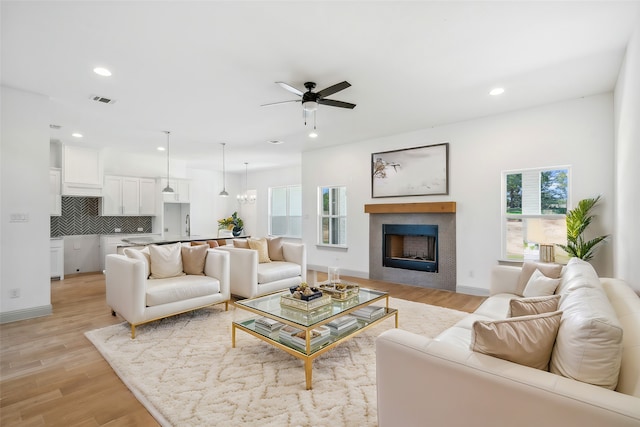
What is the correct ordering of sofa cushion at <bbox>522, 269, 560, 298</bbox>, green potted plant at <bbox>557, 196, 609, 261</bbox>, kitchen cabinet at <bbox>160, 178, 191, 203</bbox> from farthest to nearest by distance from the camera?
kitchen cabinet at <bbox>160, 178, 191, 203</bbox>, green potted plant at <bbox>557, 196, 609, 261</bbox>, sofa cushion at <bbox>522, 269, 560, 298</bbox>

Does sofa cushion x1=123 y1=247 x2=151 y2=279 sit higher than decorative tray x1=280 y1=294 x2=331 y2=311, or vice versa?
sofa cushion x1=123 y1=247 x2=151 y2=279

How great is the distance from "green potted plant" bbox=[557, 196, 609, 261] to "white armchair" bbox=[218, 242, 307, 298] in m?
3.61

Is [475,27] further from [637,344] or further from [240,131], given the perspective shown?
[240,131]

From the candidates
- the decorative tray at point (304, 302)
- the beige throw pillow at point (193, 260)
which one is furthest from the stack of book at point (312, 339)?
the beige throw pillow at point (193, 260)

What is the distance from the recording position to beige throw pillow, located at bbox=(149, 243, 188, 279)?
11.9 feet

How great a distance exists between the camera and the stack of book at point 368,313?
2.85 m

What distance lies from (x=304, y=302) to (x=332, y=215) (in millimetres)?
4187

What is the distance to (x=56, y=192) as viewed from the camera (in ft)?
19.3


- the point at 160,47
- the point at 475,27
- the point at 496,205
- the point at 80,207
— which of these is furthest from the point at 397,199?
the point at 80,207

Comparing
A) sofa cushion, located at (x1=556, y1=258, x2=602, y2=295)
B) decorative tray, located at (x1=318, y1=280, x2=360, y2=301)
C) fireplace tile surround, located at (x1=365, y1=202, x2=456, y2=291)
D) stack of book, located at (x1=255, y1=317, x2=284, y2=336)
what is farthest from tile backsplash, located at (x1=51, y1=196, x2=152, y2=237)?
sofa cushion, located at (x1=556, y1=258, x2=602, y2=295)

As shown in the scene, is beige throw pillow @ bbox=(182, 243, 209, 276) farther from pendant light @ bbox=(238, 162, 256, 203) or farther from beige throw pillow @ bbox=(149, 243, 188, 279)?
pendant light @ bbox=(238, 162, 256, 203)

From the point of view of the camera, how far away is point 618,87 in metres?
3.23

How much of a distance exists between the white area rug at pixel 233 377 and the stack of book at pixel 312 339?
0.74 feet

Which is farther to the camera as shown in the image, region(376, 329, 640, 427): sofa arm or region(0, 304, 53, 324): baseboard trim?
region(0, 304, 53, 324): baseboard trim
